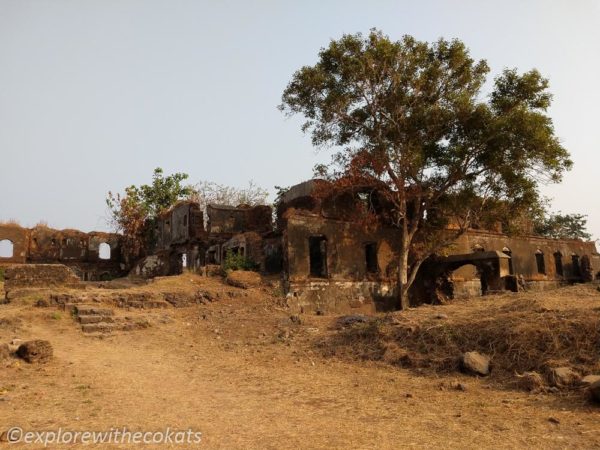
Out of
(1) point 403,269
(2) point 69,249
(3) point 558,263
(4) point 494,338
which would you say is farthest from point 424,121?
(2) point 69,249

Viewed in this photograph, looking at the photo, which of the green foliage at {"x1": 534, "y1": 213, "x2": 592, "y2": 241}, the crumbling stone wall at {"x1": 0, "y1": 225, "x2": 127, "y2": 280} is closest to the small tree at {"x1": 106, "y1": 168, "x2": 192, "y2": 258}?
the crumbling stone wall at {"x1": 0, "y1": 225, "x2": 127, "y2": 280}

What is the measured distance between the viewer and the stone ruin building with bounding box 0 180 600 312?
18.5 meters

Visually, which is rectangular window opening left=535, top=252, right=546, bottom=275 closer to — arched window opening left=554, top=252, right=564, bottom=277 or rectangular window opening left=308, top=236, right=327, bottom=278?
arched window opening left=554, top=252, right=564, bottom=277

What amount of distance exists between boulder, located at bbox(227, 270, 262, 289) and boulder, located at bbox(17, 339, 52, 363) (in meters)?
8.97

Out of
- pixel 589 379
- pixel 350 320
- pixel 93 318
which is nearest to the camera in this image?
pixel 589 379

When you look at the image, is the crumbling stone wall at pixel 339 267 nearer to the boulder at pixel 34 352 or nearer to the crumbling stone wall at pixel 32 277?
the crumbling stone wall at pixel 32 277

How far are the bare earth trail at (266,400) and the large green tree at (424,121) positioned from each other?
9620mm

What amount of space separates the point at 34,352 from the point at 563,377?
8174mm

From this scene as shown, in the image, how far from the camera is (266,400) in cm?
655

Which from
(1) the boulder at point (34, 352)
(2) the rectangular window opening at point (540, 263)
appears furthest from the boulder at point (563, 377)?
(2) the rectangular window opening at point (540, 263)

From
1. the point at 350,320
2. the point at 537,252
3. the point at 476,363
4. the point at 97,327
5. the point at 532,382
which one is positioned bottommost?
the point at 532,382

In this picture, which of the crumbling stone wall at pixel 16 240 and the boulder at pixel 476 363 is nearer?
the boulder at pixel 476 363

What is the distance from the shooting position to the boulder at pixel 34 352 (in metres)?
8.00

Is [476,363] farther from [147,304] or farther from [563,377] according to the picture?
[147,304]
